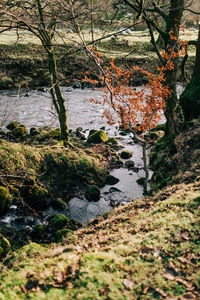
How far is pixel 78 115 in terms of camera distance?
19141mm

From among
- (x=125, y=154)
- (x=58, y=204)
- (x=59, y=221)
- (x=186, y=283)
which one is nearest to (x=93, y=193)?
(x=58, y=204)

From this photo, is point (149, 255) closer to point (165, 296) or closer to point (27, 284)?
point (165, 296)

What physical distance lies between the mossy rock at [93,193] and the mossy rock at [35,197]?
1671 mm

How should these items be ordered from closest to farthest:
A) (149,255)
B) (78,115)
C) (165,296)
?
(165,296) → (149,255) → (78,115)

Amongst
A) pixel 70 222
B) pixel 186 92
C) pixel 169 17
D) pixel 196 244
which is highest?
pixel 169 17

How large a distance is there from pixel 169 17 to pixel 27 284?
438 inches

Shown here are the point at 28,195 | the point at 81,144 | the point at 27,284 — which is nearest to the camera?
the point at 27,284

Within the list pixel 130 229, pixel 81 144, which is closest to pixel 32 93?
pixel 81 144

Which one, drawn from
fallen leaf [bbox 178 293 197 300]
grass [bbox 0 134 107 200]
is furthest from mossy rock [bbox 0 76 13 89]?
fallen leaf [bbox 178 293 197 300]

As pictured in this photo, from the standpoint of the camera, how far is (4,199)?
27.8 ft

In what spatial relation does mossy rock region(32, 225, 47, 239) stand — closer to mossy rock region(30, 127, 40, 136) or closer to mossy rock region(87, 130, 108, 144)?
mossy rock region(87, 130, 108, 144)

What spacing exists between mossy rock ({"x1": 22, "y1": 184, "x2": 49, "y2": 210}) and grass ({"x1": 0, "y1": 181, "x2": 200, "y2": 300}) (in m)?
3.60

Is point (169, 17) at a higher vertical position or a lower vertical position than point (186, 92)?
higher

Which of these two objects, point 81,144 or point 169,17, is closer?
point 169,17
